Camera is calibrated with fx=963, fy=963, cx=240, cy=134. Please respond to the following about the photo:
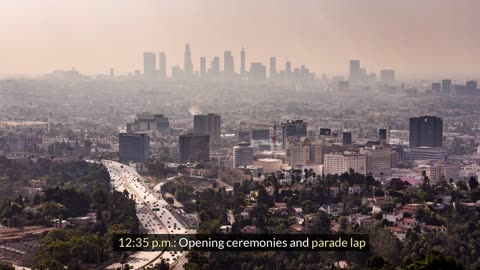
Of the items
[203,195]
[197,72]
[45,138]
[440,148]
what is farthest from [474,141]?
[197,72]

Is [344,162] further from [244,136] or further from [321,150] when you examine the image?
[244,136]

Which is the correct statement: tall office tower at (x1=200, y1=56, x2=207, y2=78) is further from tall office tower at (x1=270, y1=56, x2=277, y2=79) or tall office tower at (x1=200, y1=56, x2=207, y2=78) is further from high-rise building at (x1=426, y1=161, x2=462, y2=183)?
high-rise building at (x1=426, y1=161, x2=462, y2=183)

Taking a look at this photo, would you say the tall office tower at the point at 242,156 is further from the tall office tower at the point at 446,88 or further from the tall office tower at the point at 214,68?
the tall office tower at the point at 214,68

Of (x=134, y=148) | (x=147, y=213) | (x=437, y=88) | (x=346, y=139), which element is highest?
(x=437, y=88)

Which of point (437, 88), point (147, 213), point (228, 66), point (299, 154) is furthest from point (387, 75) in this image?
point (147, 213)

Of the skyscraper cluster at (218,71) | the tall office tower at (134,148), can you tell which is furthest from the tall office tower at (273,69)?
the tall office tower at (134,148)
